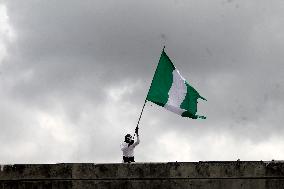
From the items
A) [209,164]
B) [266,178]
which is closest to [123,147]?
[209,164]

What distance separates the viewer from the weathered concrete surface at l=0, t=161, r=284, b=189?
9.35 m

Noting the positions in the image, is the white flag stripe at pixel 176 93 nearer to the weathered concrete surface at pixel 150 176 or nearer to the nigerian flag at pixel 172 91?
the nigerian flag at pixel 172 91

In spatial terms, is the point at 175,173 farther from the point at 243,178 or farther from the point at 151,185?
the point at 243,178

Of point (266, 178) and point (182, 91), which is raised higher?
point (182, 91)

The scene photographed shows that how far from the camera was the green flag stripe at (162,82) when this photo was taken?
10.9m

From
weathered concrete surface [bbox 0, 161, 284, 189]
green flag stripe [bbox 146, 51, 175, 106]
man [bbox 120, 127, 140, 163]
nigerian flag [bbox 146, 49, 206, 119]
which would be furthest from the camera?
nigerian flag [bbox 146, 49, 206, 119]

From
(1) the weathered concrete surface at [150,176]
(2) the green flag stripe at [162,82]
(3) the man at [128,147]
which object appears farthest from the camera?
(2) the green flag stripe at [162,82]

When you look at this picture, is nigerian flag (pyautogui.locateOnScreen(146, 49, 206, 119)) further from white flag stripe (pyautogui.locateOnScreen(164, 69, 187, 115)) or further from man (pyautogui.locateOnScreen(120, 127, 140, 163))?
man (pyautogui.locateOnScreen(120, 127, 140, 163))

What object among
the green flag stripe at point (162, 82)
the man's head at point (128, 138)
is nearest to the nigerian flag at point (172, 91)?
the green flag stripe at point (162, 82)

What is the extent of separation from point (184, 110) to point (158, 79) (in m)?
0.93

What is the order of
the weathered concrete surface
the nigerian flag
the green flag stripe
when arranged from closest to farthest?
1. the weathered concrete surface
2. the green flag stripe
3. the nigerian flag

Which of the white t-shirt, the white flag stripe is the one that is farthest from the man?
the white flag stripe

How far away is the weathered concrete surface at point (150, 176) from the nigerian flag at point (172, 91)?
1998mm

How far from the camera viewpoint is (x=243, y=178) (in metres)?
9.37
